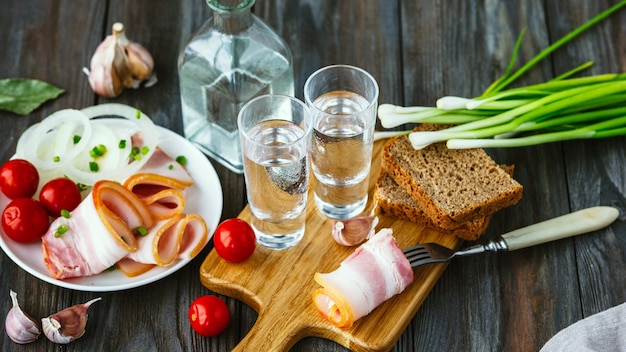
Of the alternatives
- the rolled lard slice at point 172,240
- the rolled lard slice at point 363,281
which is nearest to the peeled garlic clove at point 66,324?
the rolled lard slice at point 172,240

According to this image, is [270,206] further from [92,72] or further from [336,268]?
[92,72]

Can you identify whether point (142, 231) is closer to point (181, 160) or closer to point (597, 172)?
point (181, 160)

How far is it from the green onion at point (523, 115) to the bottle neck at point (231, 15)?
0.49m

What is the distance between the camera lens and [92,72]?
2943mm

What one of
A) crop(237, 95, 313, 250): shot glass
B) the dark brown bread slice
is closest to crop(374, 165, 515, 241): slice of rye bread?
the dark brown bread slice

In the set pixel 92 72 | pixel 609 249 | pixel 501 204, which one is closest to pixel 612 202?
pixel 609 249

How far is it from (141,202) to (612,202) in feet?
→ 4.64

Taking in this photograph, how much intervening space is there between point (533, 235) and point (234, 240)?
0.84 m

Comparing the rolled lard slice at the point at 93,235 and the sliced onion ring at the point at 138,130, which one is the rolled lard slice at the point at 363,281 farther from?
the sliced onion ring at the point at 138,130

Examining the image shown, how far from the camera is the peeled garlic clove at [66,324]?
7.48 ft

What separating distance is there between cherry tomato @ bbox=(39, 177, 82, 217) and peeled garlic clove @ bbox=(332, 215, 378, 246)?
748 millimetres

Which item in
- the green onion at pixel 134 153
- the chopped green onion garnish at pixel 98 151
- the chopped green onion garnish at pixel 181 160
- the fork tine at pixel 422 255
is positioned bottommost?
the fork tine at pixel 422 255

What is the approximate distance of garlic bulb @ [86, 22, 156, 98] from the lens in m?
2.90

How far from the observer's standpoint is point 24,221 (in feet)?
7.91
